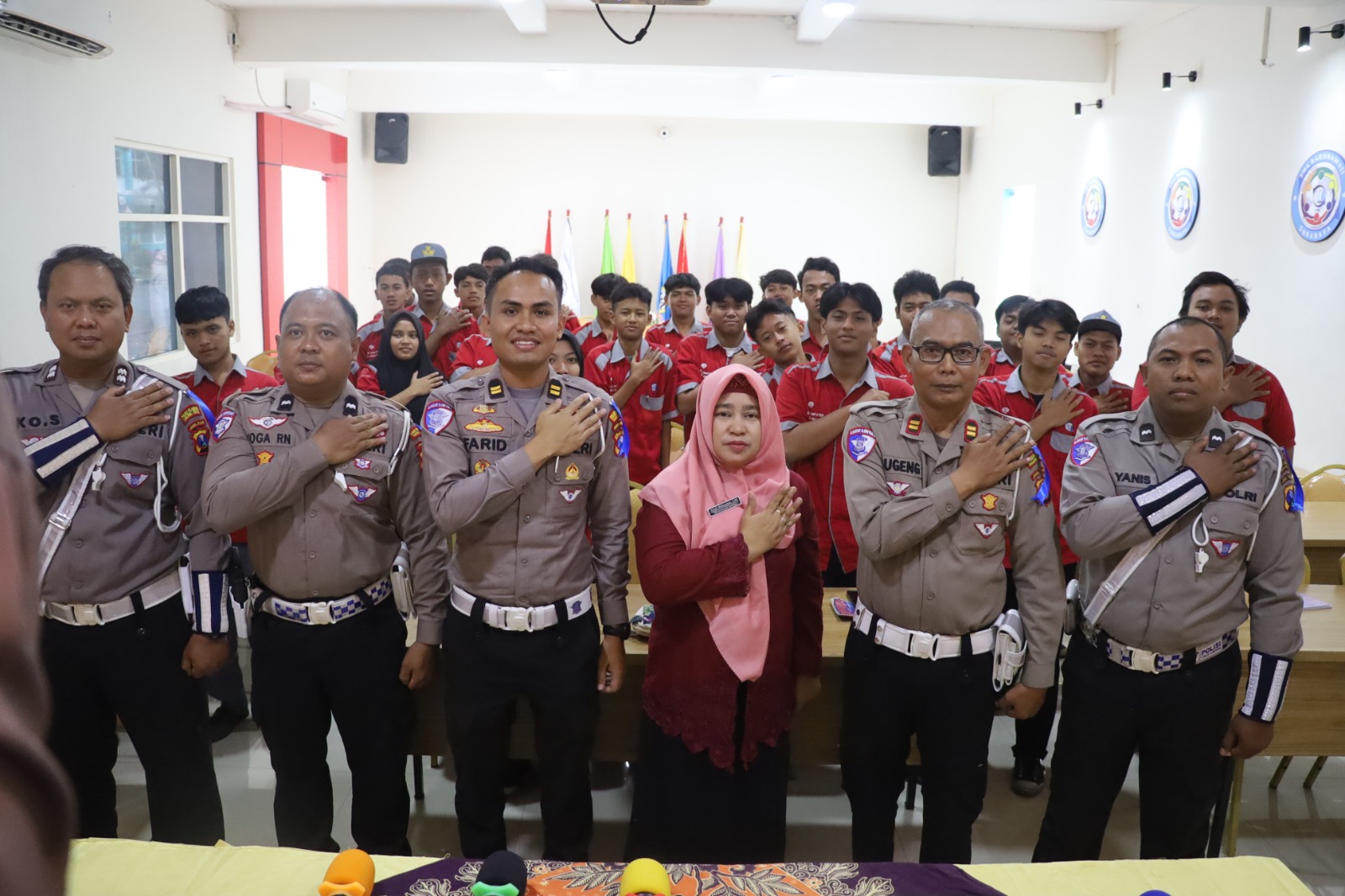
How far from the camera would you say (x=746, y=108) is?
10273 mm

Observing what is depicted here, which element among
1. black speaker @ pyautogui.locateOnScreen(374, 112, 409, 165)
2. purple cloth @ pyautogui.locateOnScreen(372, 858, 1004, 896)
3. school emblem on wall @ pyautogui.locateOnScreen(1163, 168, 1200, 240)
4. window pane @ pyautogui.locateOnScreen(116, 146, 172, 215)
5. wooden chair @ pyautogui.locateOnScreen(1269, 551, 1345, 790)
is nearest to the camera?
purple cloth @ pyautogui.locateOnScreen(372, 858, 1004, 896)

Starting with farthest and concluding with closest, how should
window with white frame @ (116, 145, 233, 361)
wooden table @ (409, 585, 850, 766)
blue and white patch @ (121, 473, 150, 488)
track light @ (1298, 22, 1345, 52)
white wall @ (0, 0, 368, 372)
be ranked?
window with white frame @ (116, 145, 233, 361) → track light @ (1298, 22, 1345, 52) → white wall @ (0, 0, 368, 372) → wooden table @ (409, 585, 850, 766) → blue and white patch @ (121, 473, 150, 488)

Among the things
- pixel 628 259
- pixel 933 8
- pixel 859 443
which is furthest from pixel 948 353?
pixel 628 259

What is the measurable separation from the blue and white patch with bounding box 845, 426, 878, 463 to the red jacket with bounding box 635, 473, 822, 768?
0.17m

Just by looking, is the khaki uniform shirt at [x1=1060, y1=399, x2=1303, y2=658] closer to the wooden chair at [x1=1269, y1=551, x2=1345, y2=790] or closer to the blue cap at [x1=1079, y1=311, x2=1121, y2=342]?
the wooden chair at [x1=1269, y1=551, x2=1345, y2=790]

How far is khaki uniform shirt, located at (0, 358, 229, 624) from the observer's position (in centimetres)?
228

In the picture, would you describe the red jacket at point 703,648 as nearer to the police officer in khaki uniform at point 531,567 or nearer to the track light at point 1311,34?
the police officer in khaki uniform at point 531,567

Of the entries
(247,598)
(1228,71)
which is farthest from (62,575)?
(1228,71)

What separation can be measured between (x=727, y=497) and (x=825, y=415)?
4.24 ft

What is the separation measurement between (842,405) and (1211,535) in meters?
1.50

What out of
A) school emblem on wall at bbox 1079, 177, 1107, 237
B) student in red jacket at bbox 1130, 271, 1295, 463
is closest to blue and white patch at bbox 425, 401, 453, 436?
student in red jacket at bbox 1130, 271, 1295, 463

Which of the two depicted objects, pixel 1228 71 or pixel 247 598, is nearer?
pixel 247 598

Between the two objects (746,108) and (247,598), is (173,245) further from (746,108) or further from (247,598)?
(746,108)

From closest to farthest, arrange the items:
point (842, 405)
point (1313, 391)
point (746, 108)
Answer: point (842, 405)
point (1313, 391)
point (746, 108)
